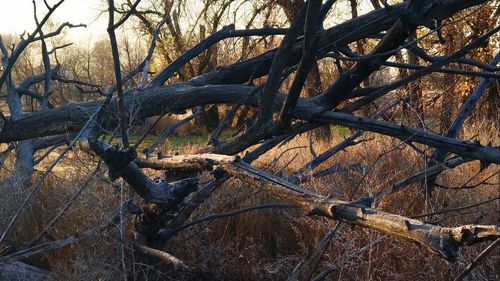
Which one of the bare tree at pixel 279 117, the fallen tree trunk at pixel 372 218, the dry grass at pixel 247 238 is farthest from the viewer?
the dry grass at pixel 247 238

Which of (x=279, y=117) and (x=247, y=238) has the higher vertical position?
(x=279, y=117)

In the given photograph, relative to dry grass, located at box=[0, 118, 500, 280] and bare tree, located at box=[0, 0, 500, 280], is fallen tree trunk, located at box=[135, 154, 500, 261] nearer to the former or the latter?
bare tree, located at box=[0, 0, 500, 280]

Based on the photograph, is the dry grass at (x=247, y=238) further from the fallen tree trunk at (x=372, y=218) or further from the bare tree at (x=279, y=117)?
the fallen tree trunk at (x=372, y=218)

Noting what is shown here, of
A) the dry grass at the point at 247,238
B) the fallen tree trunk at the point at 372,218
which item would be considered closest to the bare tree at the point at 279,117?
the fallen tree trunk at the point at 372,218

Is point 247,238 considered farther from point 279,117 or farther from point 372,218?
point 372,218

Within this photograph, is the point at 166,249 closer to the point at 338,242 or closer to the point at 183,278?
the point at 183,278

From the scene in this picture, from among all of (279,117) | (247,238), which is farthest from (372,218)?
(247,238)

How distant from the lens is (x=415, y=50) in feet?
9.05

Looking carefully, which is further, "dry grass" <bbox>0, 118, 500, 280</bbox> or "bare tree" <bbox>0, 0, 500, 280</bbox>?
"dry grass" <bbox>0, 118, 500, 280</bbox>

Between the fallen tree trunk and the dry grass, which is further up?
the fallen tree trunk

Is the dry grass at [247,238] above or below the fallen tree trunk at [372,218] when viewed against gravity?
below

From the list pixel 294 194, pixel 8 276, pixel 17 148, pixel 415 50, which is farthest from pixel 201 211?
pixel 294 194

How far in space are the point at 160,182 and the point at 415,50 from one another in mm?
1264

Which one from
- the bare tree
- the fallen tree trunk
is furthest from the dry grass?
the fallen tree trunk
